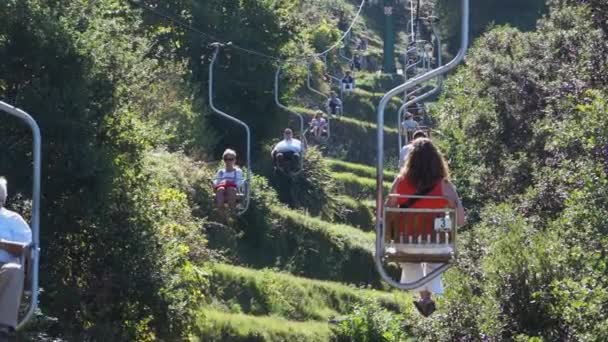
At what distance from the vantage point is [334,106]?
6012 cm

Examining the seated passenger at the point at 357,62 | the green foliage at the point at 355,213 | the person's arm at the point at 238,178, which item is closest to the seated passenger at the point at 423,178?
the person's arm at the point at 238,178

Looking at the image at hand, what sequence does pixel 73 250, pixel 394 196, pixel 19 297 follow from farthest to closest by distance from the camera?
1. pixel 73 250
2. pixel 394 196
3. pixel 19 297

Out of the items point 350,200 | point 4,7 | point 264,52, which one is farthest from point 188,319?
point 350,200

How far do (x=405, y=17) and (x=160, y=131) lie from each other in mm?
62495

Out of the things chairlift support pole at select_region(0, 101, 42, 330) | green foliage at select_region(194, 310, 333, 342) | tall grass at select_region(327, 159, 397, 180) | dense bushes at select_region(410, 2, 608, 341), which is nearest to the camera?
chairlift support pole at select_region(0, 101, 42, 330)

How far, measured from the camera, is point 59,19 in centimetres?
2492

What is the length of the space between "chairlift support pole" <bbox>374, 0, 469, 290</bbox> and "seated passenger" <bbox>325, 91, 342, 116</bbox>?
42691 millimetres

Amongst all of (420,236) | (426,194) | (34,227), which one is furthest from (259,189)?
(34,227)

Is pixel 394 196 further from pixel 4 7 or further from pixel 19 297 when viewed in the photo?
pixel 4 7

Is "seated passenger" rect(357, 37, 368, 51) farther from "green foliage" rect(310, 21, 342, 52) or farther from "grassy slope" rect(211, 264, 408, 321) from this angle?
"grassy slope" rect(211, 264, 408, 321)

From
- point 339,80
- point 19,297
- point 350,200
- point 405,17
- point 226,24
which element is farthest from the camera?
point 405,17

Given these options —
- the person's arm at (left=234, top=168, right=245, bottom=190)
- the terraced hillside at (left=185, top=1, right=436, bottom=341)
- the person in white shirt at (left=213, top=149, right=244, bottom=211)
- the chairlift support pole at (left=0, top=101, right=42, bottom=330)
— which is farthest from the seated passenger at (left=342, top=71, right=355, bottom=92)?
the chairlift support pole at (left=0, top=101, right=42, bottom=330)

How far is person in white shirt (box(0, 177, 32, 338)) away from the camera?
14.8m

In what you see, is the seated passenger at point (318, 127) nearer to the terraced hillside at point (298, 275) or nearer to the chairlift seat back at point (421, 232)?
the terraced hillside at point (298, 275)
